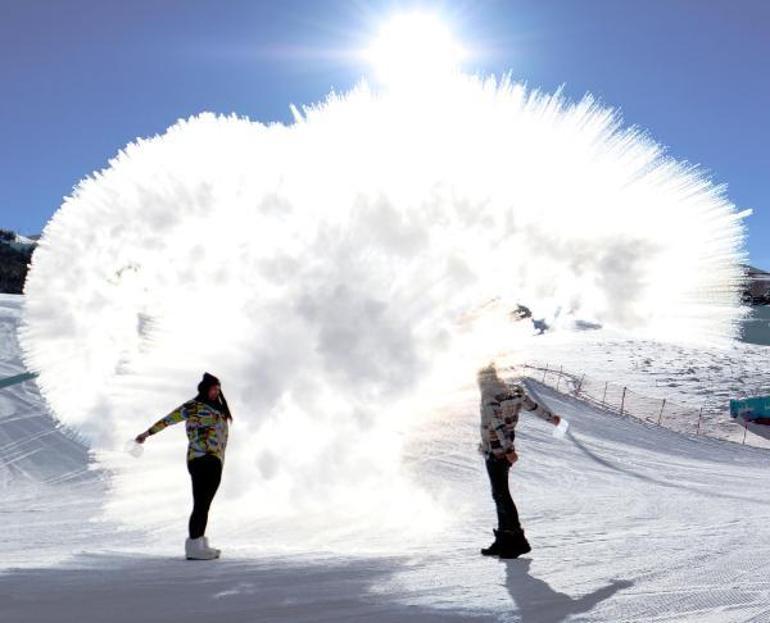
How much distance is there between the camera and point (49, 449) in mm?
15648

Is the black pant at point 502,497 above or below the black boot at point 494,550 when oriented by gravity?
above

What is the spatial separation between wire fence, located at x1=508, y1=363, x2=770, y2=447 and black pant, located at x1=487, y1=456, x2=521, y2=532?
24.8 m

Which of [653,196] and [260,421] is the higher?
[653,196]

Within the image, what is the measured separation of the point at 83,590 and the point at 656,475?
50.4ft

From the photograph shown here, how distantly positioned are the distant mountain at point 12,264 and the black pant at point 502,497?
68968mm

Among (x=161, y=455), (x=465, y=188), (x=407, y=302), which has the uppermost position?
(x=465, y=188)

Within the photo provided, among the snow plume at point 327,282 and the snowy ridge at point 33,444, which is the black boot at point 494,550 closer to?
the snow plume at point 327,282

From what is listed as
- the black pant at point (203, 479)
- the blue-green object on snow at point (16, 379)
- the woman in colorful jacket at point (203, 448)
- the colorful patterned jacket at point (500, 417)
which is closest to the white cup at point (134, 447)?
the woman in colorful jacket at point (203, 448)

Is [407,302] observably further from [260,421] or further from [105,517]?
[105,517]

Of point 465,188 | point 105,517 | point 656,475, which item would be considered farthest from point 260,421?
point 656,475

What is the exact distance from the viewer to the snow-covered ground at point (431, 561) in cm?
406

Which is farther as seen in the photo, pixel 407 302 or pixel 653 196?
pixel 407 302

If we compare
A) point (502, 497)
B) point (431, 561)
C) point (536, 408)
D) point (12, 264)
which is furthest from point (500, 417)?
point (12, 264)

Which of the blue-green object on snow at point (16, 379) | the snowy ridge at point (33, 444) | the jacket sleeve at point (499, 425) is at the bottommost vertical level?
the jacket sleeve at point (499, 425)
